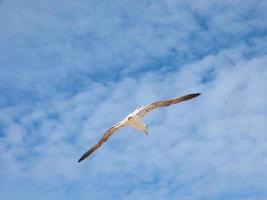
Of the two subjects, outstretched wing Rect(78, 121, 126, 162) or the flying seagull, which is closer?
the flying seagull

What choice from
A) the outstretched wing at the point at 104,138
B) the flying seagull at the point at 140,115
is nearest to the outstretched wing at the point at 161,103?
the flying seagull at the point at 140,115

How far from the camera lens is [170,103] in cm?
4541

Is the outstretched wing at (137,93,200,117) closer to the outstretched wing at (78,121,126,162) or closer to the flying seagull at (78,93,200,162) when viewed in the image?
the flying seagull at (78,93,200,162)

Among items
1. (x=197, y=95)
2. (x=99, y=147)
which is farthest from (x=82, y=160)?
(x=197, y=95)

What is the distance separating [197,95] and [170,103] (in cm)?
184

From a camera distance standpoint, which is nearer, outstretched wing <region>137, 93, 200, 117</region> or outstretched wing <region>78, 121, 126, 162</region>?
outstretched wing <region>137, 93, 200, 117</region>

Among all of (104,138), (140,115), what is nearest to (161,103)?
(140,115)

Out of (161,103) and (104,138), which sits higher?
(104,138)

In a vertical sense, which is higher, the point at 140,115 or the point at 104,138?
the point at 104,138

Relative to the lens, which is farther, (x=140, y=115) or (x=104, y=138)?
(x=104, y=138)

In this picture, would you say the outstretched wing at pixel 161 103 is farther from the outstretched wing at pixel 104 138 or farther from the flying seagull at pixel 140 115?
the outstretched wing at pixel 104 138

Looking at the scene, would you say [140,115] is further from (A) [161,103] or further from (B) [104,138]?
(B) [104,138]

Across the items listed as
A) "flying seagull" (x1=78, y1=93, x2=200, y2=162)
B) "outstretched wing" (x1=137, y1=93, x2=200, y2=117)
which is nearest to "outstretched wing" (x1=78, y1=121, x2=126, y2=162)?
"flying seagull" (x1=78, y1=93, x2=200, y2=162)

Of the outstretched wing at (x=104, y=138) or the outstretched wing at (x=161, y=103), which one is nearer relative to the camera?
the outstretched wing at (x=161, y=103)
